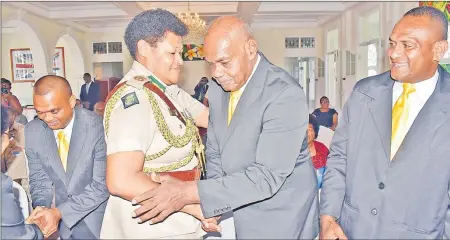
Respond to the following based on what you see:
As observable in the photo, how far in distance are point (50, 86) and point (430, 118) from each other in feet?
5.11

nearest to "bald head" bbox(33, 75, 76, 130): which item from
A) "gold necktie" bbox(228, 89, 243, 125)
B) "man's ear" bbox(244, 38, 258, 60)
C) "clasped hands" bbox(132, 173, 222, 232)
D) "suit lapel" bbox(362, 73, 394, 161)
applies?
"clasped hands" bbox(132, 173, 222, 232)

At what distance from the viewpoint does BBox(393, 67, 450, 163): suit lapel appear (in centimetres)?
133

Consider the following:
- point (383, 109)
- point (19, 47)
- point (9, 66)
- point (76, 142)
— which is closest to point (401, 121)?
point (383, 109)

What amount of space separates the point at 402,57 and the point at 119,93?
986mm

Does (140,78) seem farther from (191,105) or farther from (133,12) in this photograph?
(133,12)

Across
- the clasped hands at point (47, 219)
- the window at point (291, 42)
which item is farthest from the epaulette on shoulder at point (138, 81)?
the window at point (291, 42)

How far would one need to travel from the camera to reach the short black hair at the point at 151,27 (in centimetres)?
143

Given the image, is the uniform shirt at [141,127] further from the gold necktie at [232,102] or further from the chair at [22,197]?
the chair at [22,197]

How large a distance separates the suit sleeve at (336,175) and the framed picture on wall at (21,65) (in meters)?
1.70

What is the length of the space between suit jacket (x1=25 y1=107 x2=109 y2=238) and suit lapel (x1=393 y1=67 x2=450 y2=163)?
4.21 feet

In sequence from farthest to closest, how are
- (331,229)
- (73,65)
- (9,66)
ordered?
(73,65) → (9,66) → (331,229)

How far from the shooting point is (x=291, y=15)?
3.10m

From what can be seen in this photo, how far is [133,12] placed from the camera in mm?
2996

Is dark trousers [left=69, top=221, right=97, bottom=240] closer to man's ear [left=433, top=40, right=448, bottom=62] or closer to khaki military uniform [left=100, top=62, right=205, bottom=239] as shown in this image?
khaki military uniform [left=100, top=62, right=205, bottom=239]
